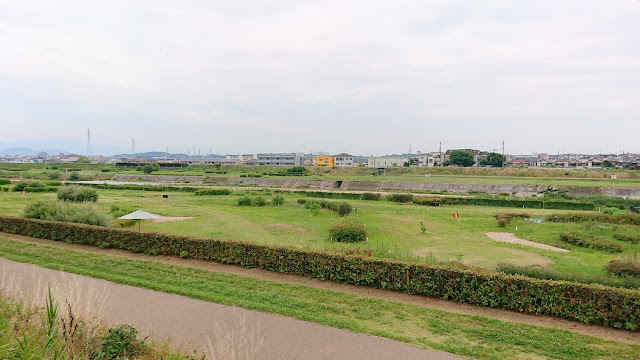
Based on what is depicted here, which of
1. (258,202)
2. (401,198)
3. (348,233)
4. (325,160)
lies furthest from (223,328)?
(325,160)

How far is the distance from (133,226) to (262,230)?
7.17 m

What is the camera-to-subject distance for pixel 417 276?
9.94 meters

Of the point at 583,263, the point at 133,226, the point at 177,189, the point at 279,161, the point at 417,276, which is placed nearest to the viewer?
the point at 417,276

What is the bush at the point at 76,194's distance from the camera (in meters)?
30.1

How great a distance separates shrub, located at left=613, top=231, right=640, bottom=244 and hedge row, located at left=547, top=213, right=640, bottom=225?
3.98 m

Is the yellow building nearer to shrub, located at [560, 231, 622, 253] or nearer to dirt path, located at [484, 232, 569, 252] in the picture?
dirt path, located at [484, 232, 569, 252]

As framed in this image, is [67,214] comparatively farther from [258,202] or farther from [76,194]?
[258,202]

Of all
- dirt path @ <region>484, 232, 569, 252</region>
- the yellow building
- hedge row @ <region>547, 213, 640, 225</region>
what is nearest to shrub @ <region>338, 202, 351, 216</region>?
dirt path @ <region>484, 232, 569, 252</region>

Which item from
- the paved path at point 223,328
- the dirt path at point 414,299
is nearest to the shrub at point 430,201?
the dirt path at point 414,299

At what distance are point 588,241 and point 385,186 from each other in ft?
121

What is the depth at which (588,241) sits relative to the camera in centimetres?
1791

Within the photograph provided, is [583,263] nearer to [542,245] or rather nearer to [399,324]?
[542,245]

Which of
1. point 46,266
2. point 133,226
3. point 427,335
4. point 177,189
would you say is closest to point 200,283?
point 46,266

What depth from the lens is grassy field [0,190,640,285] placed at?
15.1 m
